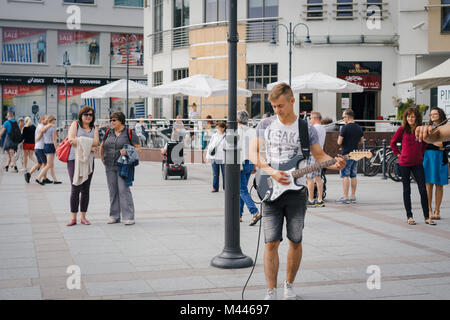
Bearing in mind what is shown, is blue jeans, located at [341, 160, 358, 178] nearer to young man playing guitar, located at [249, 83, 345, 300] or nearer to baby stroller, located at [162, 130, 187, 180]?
baby stroller, located at [162, 130, 187, 180]

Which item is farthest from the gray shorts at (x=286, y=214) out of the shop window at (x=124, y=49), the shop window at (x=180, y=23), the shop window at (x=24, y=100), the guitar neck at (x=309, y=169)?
the shop window at (x=124, y=49)

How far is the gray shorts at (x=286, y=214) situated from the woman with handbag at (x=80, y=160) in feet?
16.3

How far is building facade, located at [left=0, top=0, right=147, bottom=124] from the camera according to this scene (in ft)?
155

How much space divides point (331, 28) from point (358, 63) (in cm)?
195

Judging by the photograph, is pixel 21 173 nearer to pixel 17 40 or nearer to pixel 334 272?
pixel 334 272

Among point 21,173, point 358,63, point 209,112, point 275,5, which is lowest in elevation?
point 21,173

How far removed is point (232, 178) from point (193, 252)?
136cm

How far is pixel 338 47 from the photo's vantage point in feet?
93.6

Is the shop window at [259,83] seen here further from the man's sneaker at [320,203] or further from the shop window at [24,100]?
the shop window at [24,100]

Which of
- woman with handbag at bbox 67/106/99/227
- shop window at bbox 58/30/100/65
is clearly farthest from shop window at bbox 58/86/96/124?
woman with handbag at bbox 67/106/99/227

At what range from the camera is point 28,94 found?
48.0 m

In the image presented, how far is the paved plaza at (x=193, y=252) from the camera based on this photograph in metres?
6.10

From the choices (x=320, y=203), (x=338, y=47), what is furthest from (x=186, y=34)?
(x=320, y=203)
